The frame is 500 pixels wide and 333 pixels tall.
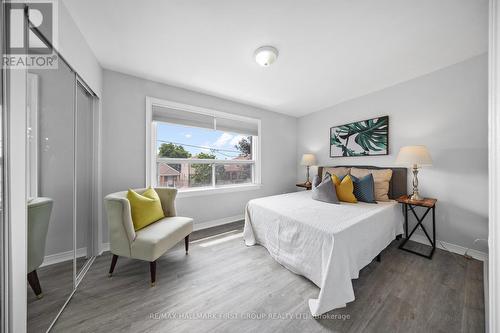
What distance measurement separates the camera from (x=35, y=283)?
3.72ft

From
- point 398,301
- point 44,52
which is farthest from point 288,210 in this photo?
point 44,52

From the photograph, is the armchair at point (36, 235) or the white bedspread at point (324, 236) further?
the white bedspread at point (324, 236)

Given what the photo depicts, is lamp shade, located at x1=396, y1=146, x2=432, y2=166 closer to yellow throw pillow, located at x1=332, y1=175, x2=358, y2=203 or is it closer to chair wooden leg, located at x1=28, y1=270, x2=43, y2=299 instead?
yellow throw pillow, located at x1=332, y1=175, x2=358, y2=203

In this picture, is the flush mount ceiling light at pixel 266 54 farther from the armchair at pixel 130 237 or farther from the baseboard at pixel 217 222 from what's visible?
the baseboard at pixel 217 222

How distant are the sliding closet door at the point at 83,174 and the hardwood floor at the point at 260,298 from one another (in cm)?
28

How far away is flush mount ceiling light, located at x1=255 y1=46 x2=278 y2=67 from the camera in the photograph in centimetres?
186

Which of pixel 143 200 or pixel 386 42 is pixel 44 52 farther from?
pixel 386 42

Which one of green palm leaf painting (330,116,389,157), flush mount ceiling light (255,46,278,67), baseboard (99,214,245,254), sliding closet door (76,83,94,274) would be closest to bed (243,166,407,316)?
baseboard (99,214,245,254)

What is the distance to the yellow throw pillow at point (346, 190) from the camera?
244cm

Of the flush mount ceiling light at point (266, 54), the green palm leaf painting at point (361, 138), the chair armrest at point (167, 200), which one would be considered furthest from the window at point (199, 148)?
the green palm leaf painting at point (361, 138)

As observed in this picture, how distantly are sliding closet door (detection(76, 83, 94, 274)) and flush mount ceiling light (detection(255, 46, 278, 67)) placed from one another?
6.01ft

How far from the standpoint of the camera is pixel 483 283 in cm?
164

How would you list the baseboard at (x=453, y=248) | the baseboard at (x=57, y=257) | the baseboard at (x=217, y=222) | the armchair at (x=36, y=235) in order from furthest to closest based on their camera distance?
the baseboard at (x=217, y=222) → the baseboard at (x=453, y=248) → the baseboard at (x=57, y=257) → the armchair at (x=36, y=235)

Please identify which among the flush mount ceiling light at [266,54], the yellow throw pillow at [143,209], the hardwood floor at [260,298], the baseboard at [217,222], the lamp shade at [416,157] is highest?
the flush mount ceiling light at [266,54]
